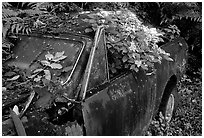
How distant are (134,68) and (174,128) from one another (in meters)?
1.62

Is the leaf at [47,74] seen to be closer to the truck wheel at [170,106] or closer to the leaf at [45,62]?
the leaf at [45,62]

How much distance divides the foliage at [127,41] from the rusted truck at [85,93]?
0.34 ft

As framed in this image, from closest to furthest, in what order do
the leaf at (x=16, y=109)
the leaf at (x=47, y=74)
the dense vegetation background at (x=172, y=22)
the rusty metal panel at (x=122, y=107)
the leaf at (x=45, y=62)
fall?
the leaf at (x=16, y=109) → the rusty metal panel at (x=122, y=107) → the leaf at (x=47, y=74) → the leaf at (x=45, y=62) → the dense vegetation background at (x=172, y=22)

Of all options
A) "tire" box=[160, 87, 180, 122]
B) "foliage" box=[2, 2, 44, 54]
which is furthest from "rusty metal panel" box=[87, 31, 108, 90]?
"tire" box=[160, 87, 180, 122]

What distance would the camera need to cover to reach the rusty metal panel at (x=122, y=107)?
7.18 ft

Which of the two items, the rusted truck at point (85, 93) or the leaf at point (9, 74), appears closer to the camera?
the rusted truck at point (85, 93)

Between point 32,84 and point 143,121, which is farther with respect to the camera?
point 143,121

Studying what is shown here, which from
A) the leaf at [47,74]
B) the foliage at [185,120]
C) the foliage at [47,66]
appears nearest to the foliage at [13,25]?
the foliage at [47,66]

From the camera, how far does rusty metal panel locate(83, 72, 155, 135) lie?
2.19m

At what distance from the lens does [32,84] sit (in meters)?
2.24

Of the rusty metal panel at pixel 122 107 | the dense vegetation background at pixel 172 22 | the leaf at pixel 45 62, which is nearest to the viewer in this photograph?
the rusty metal panel at pixel 122 107

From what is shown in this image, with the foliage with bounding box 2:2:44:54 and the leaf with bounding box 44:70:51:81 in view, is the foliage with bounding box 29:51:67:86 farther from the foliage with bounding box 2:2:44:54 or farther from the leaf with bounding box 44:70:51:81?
the foliage with bounding box 2:2:44:54

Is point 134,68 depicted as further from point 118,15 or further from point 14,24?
point 14,24

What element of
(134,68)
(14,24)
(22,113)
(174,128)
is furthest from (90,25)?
(174,128)
